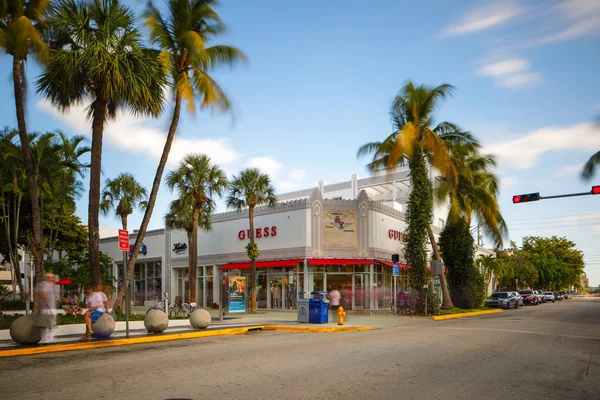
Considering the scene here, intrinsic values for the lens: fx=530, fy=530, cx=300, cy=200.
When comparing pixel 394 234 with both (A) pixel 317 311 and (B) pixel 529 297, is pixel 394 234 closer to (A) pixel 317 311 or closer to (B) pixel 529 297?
(A) pixel 317 311

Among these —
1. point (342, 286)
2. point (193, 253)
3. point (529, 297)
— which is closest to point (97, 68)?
point (193, 253)

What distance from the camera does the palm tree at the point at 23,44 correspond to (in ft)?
53.7

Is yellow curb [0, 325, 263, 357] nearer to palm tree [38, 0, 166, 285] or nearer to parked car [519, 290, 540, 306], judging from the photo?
palm tree [38, 0, 166, 285]

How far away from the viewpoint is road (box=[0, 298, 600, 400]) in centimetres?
797

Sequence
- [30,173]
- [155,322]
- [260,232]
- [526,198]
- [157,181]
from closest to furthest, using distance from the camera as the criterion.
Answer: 1. [155,322]
2. [30,173]
3. [157,181]
4. [526,198]
5. [260,232]

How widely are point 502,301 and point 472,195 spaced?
12.2 m

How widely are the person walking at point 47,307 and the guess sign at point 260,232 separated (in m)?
22.0

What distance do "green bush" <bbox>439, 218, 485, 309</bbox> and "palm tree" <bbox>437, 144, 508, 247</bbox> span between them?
3.14 feet

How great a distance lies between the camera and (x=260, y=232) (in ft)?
121

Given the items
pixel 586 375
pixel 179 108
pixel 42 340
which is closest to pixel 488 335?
pixel 586 375

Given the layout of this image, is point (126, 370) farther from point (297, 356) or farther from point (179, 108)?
point (179, 108)

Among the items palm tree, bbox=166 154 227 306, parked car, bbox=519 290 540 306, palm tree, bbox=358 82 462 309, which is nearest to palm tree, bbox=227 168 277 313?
palm tree, bbox=166 154 227 306

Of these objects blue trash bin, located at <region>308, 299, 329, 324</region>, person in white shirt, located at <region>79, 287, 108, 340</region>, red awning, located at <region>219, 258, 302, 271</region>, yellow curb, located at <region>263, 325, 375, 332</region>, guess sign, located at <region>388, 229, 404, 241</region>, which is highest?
guess sign, located at <region>388, 229, 404, 241</region>

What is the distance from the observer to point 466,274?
118 ft
